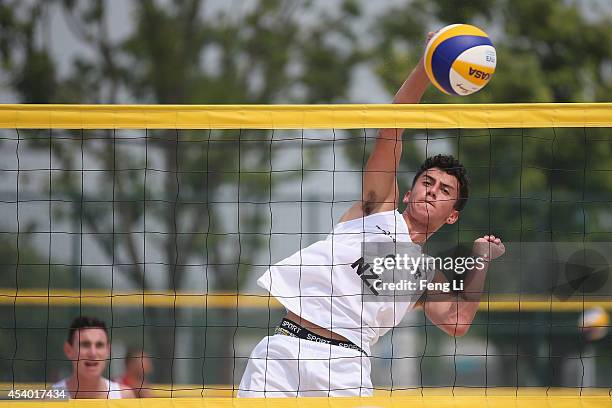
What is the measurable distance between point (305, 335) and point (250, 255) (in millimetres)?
7759

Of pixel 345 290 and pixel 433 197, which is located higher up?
pixel 433 197

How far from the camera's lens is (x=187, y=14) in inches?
579

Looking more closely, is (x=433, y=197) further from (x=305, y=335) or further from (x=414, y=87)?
(x=305, y=335)

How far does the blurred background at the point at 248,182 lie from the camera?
10.3 meters

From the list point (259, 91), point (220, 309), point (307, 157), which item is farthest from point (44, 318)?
point (259, 91)

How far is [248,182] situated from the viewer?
1335cm

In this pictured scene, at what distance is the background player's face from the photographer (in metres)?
6.62

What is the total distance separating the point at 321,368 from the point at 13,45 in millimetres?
10878

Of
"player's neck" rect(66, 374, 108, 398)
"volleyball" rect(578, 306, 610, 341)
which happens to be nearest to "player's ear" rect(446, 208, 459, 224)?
"player's neck" rect(66, 374, 108, 398)

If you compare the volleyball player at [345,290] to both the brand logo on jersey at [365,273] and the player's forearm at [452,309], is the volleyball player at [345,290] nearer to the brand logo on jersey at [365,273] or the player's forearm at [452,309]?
the brand logo on jersey at [365,273]

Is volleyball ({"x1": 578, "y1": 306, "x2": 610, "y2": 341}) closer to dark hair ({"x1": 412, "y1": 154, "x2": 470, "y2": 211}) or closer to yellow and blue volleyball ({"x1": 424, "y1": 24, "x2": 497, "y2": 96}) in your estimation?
dark hair ({"x1": 412, "y1": 154, "x2": 470, "y2": 211})

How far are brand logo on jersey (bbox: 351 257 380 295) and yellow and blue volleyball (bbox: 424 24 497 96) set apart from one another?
901 millimetres

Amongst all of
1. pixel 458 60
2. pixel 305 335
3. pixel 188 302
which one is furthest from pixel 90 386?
pixel 188 302

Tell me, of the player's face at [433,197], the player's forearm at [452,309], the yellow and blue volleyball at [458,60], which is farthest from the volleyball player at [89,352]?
the yellow and blue volleyball at [458,60]
